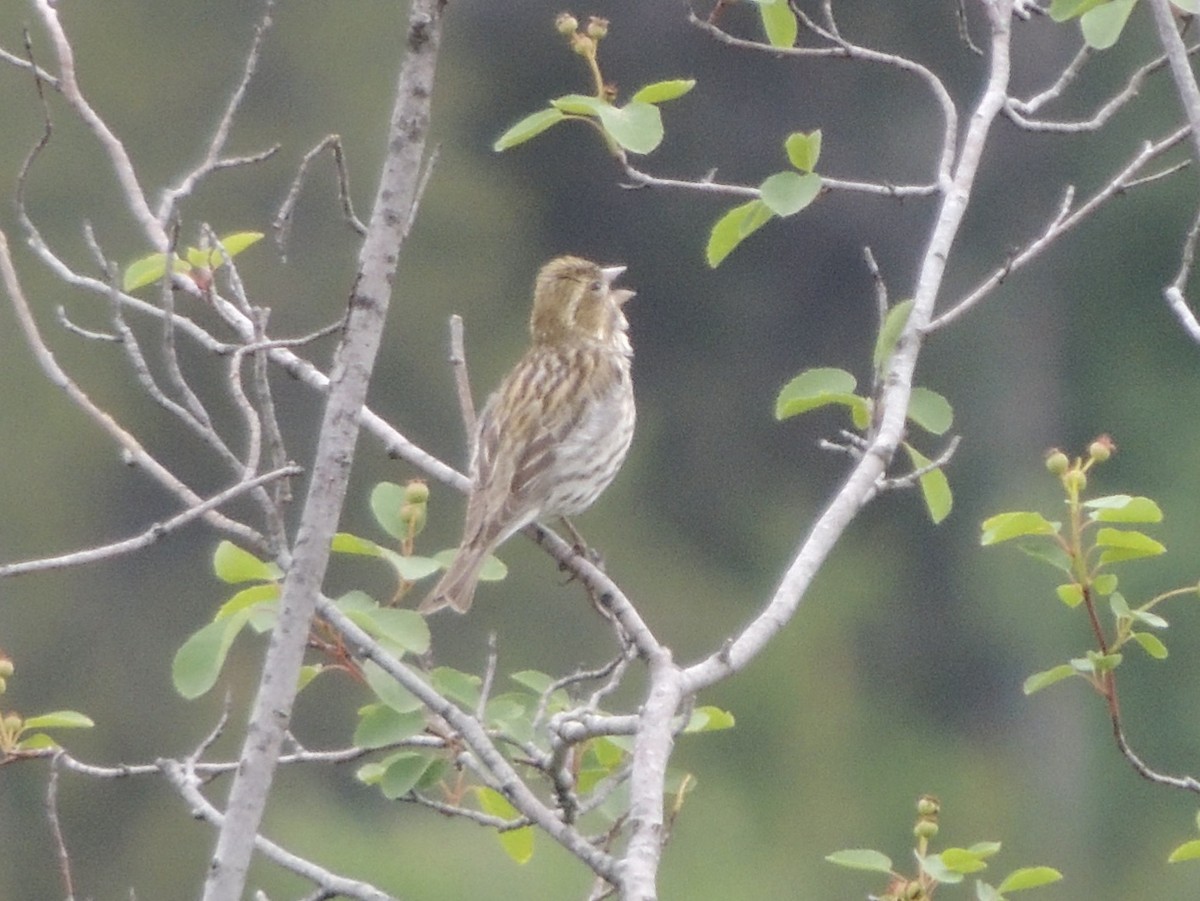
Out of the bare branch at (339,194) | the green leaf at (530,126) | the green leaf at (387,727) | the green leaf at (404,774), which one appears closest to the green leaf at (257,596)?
the green leaf at (387,727)

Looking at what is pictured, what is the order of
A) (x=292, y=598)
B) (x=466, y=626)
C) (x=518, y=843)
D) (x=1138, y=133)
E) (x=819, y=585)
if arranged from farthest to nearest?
(x=819, y=585) < (x=1138, y=133) < (x=466, y=626) < (x=518, y=843) < (x=292, y=598)

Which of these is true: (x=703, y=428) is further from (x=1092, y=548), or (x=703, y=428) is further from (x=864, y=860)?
(x=864, y=860)

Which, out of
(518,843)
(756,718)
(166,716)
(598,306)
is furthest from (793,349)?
(518,843)

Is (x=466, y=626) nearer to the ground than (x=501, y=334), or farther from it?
nearer to the ground

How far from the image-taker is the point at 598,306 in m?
6.51

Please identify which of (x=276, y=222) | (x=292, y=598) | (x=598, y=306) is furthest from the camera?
(x=598, y=306)

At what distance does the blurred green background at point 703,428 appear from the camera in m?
20.5

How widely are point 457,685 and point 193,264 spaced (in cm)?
112

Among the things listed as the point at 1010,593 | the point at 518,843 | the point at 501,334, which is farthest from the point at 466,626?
the point at 518,843

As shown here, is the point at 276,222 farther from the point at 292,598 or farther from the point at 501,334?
the point at 501,334

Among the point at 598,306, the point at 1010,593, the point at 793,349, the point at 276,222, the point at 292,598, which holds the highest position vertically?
the point at 793,349

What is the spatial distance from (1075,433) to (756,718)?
163 inches

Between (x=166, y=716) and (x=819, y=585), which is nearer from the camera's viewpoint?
(x=166, y=716)

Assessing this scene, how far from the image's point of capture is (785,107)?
924 inches
